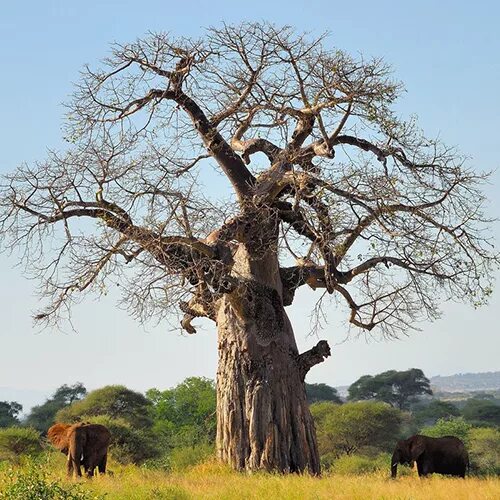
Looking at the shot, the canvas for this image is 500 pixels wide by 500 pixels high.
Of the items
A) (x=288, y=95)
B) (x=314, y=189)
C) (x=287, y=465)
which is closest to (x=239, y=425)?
(x=287, y=465)

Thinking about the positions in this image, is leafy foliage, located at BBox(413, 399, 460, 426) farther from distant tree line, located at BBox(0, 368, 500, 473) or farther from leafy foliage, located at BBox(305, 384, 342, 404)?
leafy foliage, located at BBox(305, 384, 342, 404)

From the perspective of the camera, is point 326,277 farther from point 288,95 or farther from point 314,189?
point 288,95

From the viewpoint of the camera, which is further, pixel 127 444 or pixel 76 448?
pixel 127 444

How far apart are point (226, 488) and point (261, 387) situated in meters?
2.50

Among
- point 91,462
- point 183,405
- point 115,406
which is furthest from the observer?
point 183,405

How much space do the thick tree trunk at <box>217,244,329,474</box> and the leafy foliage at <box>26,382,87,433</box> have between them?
25.7m

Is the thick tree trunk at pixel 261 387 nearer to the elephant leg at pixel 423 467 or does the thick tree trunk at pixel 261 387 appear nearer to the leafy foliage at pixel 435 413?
the elephant leg at pixel 423 467

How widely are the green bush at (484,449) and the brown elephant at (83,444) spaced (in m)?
16.4

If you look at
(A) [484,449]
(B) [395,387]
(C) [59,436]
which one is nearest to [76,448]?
(C) [59,436]

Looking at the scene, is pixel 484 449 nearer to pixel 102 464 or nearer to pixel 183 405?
pixel 183 405

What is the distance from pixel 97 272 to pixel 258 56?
350cm

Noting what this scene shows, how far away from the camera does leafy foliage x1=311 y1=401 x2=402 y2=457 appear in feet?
105

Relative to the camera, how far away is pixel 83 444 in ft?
51.2

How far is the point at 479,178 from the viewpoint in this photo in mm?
14742
